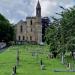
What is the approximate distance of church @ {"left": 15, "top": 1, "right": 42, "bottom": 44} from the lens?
138m

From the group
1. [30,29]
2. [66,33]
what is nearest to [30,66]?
[66,33]

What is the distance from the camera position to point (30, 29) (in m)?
140

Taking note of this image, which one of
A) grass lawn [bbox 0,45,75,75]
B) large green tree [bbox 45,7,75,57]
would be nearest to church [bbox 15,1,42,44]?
grass lawn [bbox 0,45,75,75]

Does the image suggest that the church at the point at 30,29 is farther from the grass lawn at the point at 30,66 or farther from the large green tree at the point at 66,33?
the large green tree at the point at 66,33

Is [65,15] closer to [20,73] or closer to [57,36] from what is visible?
[57,36]

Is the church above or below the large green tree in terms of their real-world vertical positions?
above

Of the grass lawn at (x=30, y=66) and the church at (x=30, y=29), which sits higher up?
the church at (x=30, y=29)

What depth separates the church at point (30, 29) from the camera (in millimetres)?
137875

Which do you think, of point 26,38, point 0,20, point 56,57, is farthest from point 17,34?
point 56,57

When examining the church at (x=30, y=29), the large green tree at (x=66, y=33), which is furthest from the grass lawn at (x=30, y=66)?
the church at (x=30, y=29)

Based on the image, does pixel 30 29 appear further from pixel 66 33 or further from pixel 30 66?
pixel 30 66

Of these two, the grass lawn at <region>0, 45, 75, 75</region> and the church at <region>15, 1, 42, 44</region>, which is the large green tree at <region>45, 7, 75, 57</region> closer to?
the grass lawn at <region>0, 45, 75, 75</region>

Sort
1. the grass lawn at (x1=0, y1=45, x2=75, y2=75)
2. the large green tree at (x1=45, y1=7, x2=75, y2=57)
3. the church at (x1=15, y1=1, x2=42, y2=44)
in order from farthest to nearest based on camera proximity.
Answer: the church at (x1=15, y1=1, x2=42, y2=44)
the large green tree at (x1=45, y1=7, x2=75, y2=57)
the grass lawn at (x1=0, y1=45, x2=75, y2=75)

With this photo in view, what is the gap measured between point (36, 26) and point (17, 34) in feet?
25.7
